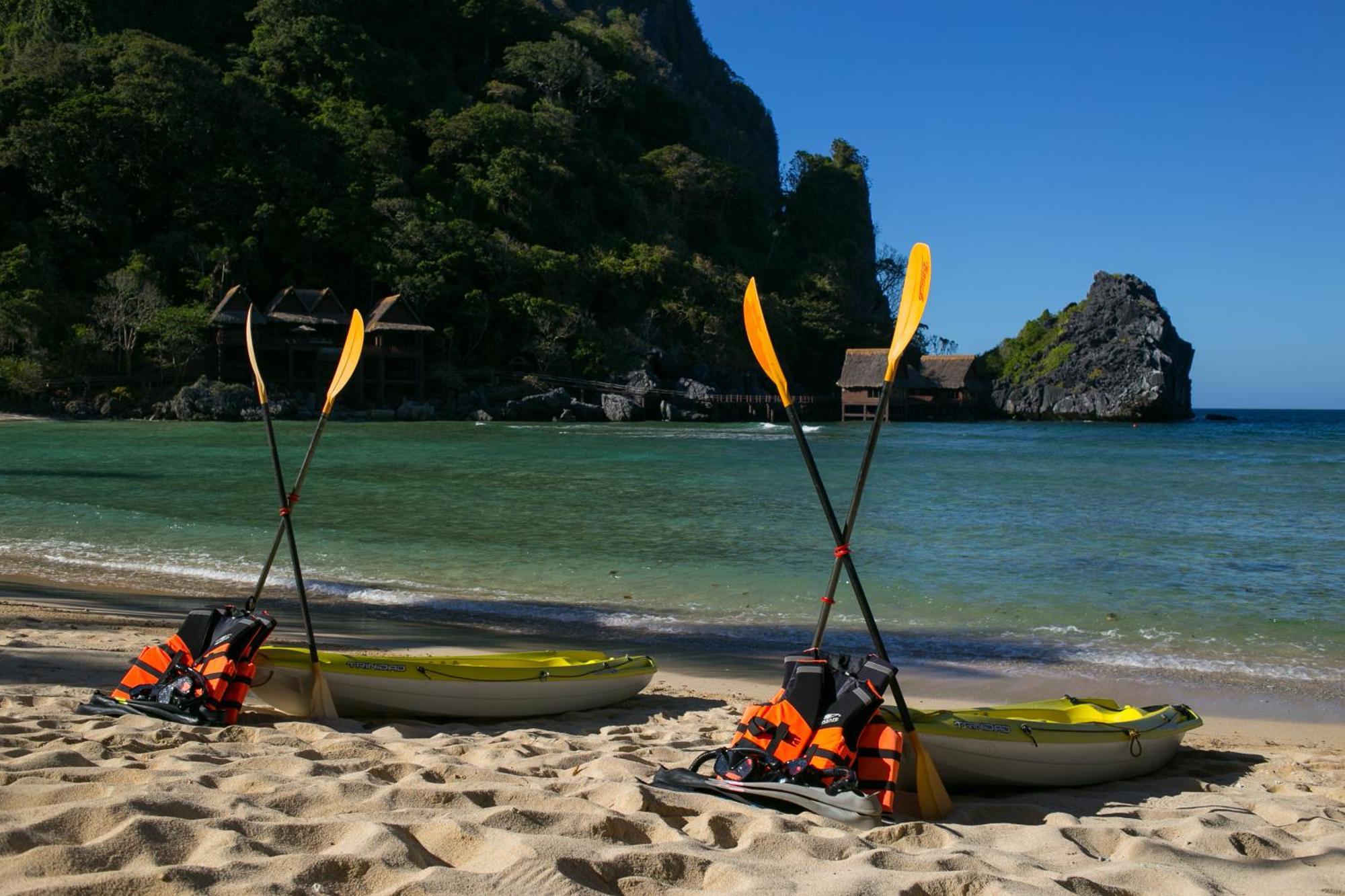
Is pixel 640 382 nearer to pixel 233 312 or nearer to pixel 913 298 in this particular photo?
pixel 233 312

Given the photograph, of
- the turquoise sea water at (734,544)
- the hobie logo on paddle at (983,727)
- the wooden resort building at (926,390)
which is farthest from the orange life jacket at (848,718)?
the wooden resort building at (926,390)

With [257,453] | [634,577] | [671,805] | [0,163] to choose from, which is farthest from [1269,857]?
[0,163]

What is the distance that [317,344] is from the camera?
1690 inches

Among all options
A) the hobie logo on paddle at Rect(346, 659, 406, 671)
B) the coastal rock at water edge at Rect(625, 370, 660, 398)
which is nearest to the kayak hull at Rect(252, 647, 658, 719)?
the hobie logo on paddle at Rect(346, 659, 406, 671)

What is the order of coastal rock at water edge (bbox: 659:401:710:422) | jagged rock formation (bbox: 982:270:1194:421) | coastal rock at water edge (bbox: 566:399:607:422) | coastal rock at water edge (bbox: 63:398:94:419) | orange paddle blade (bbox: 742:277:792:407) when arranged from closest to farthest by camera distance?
orange paddle blade (bbox: 742:277:792:407) → coastal rock at water edge (bbox: 63:398:94:419) → coastal rock at water edge (bbox: 566:399:607:422) → coastal rock at water edge (bbox: 659:401:710:422) → jagged rock formation (bbox: 982:270:1194:421)

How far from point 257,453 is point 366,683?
20.9m

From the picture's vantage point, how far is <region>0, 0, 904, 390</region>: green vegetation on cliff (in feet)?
140

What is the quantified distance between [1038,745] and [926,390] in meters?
64.8

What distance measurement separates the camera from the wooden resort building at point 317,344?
41656 mm

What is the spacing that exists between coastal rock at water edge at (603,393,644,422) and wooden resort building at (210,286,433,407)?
8.56 metres

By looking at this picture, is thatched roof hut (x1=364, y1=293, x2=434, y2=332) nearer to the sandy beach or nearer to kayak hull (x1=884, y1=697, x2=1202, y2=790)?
the sandy beach

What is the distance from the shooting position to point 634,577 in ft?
33.0

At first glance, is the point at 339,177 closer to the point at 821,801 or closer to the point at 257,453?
the point at 257,453

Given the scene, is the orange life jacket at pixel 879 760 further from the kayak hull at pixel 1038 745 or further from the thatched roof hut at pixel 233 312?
the thatched roof hut at pixel 233 312
